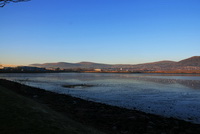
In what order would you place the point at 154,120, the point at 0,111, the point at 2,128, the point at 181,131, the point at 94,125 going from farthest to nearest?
the point at 154,120 → the point at 94,125 → the point at 181,131 → the point at 0,111 → the point at 2,128

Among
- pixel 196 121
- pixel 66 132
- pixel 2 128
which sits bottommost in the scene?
pixel 196 121

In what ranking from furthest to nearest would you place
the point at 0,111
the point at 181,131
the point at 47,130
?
the point at 181,131
the point at 0,111
the point at 47,130

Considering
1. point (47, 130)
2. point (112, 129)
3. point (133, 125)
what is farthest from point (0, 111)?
point (133, 125)

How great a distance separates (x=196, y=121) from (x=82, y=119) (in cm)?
795

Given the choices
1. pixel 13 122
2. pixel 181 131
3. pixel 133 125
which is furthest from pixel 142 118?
pixel 13 122

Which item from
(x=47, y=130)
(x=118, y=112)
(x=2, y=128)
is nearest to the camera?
(x=2, y=128)

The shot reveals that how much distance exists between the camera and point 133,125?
11.1 metres

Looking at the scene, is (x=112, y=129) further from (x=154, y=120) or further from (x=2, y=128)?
(x=2, y=128)

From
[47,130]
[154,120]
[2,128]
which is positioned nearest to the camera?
[2,128]

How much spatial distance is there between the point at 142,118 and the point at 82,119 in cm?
408

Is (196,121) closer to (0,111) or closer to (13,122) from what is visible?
(13,122)

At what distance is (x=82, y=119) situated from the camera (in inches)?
486

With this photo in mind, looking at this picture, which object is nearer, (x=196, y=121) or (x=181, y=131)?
(x=181, y=131)

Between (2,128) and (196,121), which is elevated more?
(2,128)
